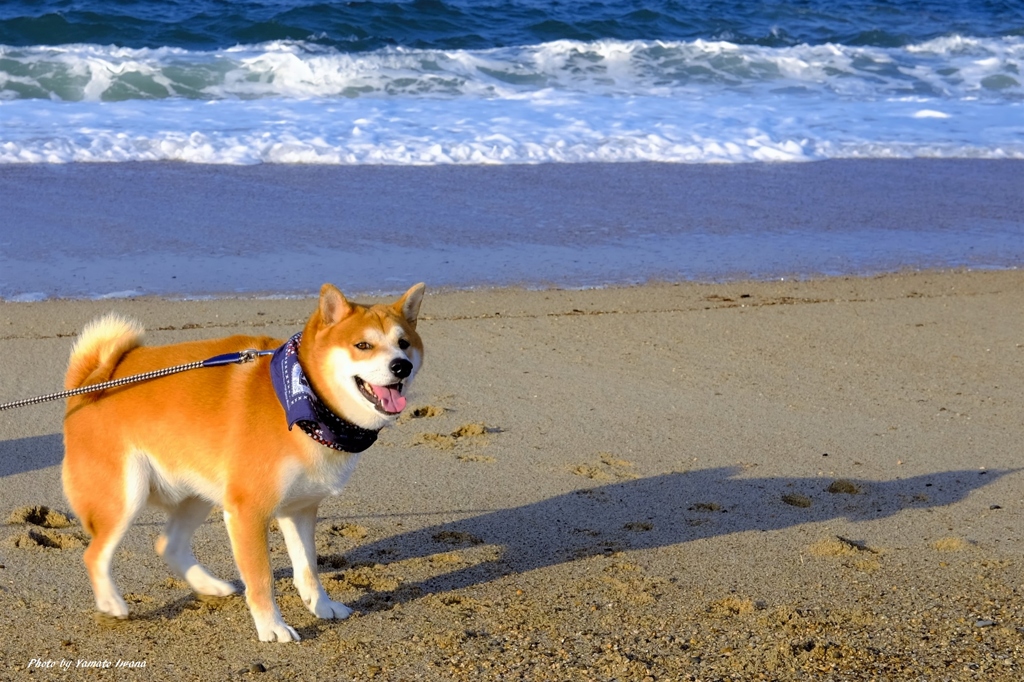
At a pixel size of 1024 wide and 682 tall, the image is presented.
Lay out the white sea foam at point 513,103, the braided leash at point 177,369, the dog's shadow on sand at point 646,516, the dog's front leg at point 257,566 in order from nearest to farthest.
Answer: the dog's front leg at point 257,566
the braided leash at point 177,369
the dog's shadow on sand at point 646,516
the white sea foam at point 513,103

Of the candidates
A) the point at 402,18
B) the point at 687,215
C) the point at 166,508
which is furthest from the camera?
the point at 402,18

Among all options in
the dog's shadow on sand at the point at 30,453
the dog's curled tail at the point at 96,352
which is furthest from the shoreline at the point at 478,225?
the dog's curled tail at the point at 96,352

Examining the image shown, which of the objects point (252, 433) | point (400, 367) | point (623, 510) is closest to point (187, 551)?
point (252, 433)

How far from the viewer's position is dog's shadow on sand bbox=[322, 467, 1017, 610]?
4.46 metres

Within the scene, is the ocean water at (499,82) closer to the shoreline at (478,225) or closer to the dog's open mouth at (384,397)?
the shoreline at (478,225)

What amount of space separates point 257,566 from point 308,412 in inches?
20.8

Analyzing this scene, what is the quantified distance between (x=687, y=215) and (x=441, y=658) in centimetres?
710

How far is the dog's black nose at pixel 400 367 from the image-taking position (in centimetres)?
353

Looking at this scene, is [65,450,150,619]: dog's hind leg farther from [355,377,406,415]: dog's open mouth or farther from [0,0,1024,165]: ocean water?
[0,0,1024,165]: ocean water

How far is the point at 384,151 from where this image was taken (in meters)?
12.1

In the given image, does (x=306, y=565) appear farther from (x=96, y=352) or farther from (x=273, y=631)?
(x=96, y=352)

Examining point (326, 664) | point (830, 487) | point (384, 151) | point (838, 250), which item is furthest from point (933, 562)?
point (384, 151)

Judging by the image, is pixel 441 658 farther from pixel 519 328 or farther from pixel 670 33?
pixel 670 33

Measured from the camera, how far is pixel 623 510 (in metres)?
4.93
